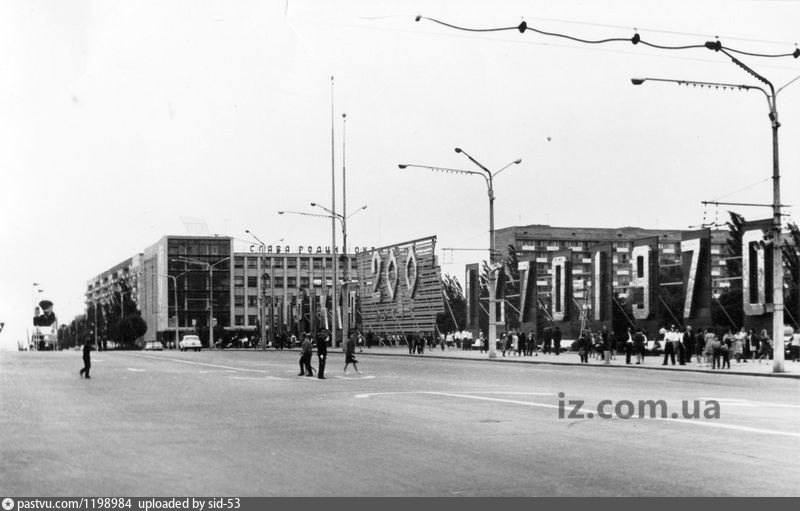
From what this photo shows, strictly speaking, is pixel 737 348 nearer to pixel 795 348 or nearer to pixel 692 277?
pixel 795 348

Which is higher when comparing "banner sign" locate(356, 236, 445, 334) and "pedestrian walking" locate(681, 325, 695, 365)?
"banner sign" locate(356, 236, 445, 334)

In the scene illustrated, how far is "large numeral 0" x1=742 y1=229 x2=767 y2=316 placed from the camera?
50.0 meters

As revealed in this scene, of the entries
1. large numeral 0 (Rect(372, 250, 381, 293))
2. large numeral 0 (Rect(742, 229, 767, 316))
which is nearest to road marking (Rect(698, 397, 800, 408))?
large numeral 0 (Rect(742, 229, 767, 316))

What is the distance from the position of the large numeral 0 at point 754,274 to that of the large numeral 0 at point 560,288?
1652 cm

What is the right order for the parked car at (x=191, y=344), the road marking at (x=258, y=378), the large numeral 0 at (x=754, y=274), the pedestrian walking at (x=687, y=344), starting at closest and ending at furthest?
the road marking at (x=258, y=378) → the pedestrian walking at (x=687, y=344) → the large numeral 0 at (x=754, y=274) → the parked car at (x=191, y=344)

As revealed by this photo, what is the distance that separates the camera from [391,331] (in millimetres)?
80562

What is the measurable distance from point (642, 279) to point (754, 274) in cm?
687

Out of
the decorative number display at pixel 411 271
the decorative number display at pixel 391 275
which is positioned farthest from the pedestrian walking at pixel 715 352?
the decorative number display at pixel 391 275

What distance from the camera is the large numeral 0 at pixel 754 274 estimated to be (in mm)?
50031

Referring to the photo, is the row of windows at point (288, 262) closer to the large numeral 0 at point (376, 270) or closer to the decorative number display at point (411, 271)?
the large numeral 0 at point (376, 270)

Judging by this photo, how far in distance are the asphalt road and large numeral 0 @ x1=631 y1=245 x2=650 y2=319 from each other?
2990 centimetres

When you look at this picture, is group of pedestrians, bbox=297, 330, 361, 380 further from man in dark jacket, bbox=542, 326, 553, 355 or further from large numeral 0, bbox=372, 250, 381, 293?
large numeral 0, bbox=372, 250, 381, 293
